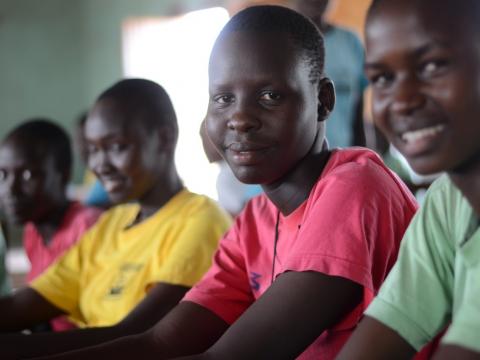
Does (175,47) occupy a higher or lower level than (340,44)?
lower

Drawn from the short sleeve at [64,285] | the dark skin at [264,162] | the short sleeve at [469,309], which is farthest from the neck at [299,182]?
the short sleeve at [64,285]

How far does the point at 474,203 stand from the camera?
86 centimetres

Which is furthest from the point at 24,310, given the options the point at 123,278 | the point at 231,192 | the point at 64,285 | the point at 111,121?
the point at 231,192

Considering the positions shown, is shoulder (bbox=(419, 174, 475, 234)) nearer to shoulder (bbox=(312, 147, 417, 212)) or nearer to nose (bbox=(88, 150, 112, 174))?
shoulder (bbox=(312, 147, 417, 212))

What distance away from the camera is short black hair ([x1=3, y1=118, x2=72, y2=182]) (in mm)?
2334

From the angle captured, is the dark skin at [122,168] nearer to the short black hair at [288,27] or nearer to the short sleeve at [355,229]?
the short black hair at [288,27]

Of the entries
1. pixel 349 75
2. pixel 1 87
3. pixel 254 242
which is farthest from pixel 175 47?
pixel 254 242

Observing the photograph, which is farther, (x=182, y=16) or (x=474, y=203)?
(x=182, y=16)

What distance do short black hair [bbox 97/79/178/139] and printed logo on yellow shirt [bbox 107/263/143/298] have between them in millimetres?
356

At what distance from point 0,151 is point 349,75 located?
1.23 m

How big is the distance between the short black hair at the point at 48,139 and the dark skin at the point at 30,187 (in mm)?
10

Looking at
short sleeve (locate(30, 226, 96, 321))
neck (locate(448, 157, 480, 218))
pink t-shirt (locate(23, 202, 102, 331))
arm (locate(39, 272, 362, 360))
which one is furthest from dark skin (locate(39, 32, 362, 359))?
pink t-shirt (locate(23, 202, 102, 331))

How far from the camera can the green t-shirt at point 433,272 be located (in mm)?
868

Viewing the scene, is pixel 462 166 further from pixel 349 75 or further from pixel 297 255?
pixel 349 75
